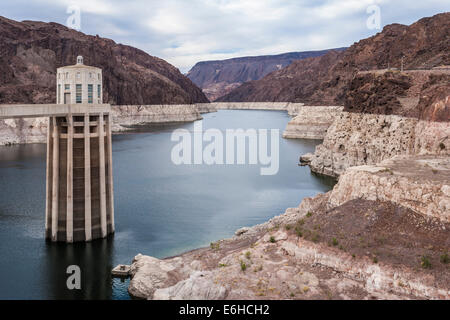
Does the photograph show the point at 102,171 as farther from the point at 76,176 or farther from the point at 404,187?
the point at 404,187

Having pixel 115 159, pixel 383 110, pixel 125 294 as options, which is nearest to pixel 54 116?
pixel 125 294

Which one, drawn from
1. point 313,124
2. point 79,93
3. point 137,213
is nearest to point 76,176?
point 79,93

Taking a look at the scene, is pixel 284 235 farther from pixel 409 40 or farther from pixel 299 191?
pixel 409 40

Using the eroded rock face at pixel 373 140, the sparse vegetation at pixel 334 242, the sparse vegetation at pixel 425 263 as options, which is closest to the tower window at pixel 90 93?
the sparse vegetation at pixel 334 242

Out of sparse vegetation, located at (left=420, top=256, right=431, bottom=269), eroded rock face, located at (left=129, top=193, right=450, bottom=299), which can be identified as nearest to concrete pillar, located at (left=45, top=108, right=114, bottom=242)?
eroded rock face, located at (left=129, top=193, right=450, bottom=299)

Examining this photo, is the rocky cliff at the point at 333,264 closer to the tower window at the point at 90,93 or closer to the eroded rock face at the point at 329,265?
the eroded rock face at the point at 329,265

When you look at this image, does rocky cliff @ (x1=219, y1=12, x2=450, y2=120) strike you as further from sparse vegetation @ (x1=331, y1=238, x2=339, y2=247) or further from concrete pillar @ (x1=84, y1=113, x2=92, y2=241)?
concrete pillar @ (x1=84, y1=113, x2=92, y2=241)

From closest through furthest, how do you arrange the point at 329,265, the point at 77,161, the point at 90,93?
the point at 329,265 < the point at 77,161 < the point at 90,93
